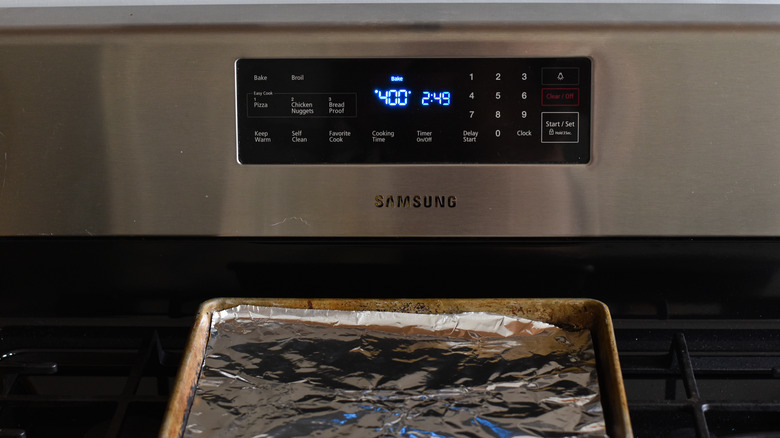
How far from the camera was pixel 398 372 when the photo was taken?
0.45 metres

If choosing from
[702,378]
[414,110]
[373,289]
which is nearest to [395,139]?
[414,110]

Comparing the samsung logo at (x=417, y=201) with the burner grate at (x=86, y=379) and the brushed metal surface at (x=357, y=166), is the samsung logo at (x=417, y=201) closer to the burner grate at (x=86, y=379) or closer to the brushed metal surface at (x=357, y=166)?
the brushed metal surface at (x=357, y=166)

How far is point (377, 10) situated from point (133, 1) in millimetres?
200

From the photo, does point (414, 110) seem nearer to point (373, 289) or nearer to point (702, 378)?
point (373, 289)

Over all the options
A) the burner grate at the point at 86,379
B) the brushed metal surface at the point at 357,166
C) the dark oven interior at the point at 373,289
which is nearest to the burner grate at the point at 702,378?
the dark oven interior at the point at 373,289

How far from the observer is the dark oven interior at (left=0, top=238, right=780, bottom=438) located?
501 mm

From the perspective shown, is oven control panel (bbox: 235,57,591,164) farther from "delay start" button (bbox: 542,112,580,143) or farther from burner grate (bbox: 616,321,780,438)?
burner grate (bbox: 616,321,780,438)

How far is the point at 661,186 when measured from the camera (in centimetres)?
48

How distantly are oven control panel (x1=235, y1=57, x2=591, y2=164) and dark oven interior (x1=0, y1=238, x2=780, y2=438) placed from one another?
7cm

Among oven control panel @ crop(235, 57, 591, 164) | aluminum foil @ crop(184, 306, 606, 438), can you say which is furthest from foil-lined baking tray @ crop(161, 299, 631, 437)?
oven control panel @ crop(235, 57, 591, 164)

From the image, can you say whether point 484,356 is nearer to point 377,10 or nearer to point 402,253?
point 402,253

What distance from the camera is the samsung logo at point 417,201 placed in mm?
485

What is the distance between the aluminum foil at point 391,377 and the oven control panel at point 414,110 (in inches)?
4.9

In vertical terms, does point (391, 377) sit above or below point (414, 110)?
below
